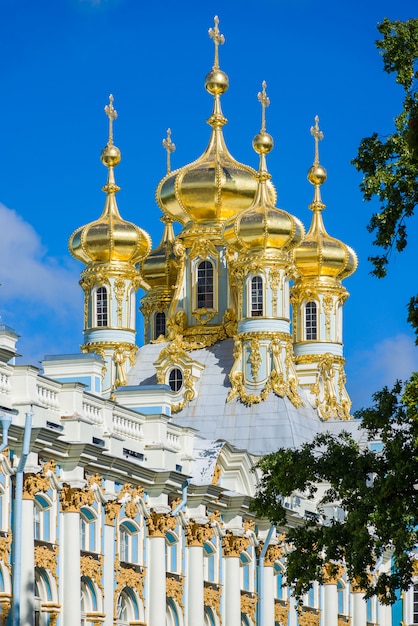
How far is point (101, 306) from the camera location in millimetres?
64562

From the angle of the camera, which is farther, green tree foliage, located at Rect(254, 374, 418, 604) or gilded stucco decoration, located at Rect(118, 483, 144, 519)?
gilded stucco decoration, located at Rect(118, 483, 144, 519)

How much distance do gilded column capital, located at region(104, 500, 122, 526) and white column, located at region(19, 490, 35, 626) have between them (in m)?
4.28

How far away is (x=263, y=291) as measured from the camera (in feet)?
197

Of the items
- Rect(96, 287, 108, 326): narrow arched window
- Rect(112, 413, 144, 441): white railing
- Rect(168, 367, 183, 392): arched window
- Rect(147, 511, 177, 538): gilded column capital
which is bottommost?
Rect(147, 511, 177, 538): gilded column capital

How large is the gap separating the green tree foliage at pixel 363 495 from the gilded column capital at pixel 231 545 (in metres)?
19.6

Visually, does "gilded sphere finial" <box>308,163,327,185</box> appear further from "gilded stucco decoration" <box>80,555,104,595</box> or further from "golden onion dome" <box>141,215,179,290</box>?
"gilded stucco decoration" <box>80,555,104,595</box>

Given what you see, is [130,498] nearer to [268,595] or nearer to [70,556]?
[70,556]

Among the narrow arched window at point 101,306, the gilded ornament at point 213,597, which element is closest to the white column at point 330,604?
the gilded ornament at point 213,597

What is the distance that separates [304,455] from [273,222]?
30534 mm

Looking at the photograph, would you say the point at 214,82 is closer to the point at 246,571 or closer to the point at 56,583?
the point at 246,571

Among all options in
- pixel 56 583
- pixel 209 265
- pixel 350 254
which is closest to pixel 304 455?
pixel 56 583

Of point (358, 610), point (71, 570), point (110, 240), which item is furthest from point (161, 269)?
point (71, 570)

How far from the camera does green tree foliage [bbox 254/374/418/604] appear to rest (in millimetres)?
28500

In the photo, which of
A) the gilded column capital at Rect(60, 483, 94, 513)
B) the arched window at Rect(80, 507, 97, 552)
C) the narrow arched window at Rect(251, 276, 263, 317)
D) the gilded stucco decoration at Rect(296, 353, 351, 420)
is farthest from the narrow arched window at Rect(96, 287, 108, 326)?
the gilded column capital at Rect(60, 483, 94, 513)
